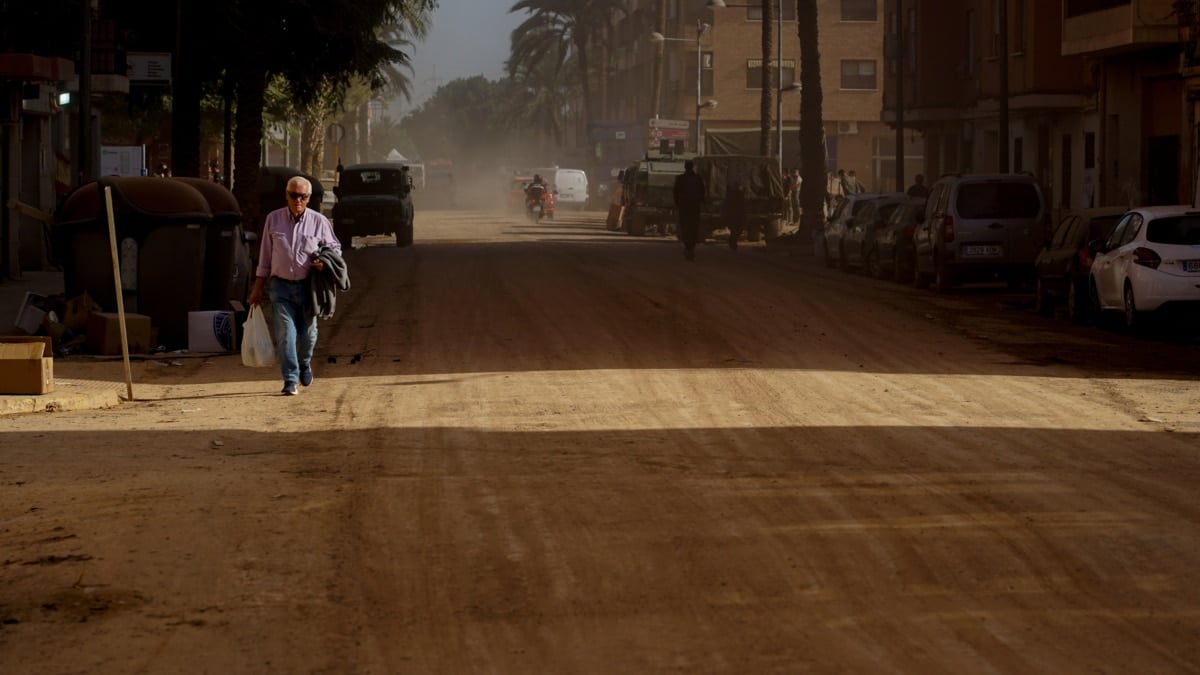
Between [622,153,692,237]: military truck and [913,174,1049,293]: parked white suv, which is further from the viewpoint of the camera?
[622,153,692,237]: military truck

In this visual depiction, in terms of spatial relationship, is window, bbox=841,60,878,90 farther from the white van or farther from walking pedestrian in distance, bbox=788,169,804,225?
walking pedestrian in distance, bbox=788,169,804,225

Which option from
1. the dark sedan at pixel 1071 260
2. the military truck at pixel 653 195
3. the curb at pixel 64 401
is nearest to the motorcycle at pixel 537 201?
the military truck at pixel 653 195

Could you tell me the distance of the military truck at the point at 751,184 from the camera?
168ft

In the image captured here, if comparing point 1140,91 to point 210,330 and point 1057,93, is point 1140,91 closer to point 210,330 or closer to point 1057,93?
point 1057,93

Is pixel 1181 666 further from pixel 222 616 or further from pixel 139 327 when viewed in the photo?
pixel 139 327

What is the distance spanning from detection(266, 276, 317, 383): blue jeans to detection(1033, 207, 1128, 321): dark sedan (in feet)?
37.8

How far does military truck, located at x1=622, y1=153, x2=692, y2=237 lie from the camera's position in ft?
186

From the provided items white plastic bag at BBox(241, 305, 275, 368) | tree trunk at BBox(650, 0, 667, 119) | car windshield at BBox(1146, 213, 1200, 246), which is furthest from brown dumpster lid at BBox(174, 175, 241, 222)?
tree trunk at BBox(650, 0, 667, 119)

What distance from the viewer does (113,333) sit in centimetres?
1934

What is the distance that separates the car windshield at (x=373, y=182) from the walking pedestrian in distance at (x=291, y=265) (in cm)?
3068

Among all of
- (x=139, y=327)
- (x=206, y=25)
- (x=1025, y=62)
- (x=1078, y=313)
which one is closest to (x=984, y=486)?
(x=139, y=327)

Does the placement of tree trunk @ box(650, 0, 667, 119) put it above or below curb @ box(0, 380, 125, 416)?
above

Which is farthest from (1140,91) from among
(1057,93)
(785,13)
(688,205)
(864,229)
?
(785,13)

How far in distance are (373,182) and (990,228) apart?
69.5 ft
